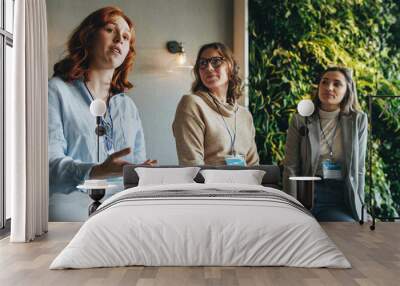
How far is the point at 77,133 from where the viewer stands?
23.8 feet

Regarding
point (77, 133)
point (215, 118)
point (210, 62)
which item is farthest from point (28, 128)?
point (210, 62)

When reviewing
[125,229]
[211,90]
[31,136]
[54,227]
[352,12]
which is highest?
[352,12]

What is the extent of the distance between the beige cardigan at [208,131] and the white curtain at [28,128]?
5.81 ft

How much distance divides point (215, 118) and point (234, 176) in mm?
940

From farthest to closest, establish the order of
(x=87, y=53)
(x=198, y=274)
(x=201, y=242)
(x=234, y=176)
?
(x=87, y=53), (x=234, y=176), (x=201, y=242), (x=198, y=274)

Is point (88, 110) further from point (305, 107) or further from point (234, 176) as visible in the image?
point (305, 107)

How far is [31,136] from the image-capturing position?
602cm

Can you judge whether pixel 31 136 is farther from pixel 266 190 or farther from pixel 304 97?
pixel 304 97

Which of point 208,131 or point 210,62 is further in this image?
point 210,62

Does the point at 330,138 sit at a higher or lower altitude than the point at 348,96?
lower

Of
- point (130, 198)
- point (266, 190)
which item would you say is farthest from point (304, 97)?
point (130, 198)

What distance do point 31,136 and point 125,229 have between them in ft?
6.59

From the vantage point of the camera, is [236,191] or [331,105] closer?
[236,191]

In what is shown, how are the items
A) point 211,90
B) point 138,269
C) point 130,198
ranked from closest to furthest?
point 138,269
point 130,198
point 211,90
